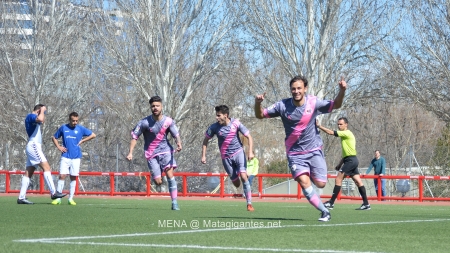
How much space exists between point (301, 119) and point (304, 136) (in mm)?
244

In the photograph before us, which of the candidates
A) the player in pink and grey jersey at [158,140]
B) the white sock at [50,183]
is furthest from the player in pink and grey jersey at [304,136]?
the white sock at [50,183]

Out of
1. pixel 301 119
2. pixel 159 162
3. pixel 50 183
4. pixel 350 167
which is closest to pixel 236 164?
pixel 159 162

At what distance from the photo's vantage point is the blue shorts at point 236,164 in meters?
16.2

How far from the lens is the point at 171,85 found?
36719mm

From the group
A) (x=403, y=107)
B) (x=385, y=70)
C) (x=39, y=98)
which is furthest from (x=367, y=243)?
(x=403, y=107)

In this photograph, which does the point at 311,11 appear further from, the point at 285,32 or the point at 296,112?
the point at 296,112

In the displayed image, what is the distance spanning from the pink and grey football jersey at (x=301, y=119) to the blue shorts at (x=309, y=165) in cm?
6

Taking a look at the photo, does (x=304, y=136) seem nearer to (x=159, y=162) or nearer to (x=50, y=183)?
(x=159, y=162)

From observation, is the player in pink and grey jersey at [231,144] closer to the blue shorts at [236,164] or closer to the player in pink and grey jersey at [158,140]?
the blue shorts at [236,164]

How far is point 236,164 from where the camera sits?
16266 millimetres

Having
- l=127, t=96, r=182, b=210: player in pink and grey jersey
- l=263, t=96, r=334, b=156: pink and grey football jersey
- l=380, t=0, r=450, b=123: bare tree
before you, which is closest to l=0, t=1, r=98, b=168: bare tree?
l=380, t=0, r=450, b=123: bare tree

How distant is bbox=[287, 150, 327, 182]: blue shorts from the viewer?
1115cm

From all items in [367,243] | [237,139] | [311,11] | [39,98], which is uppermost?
[311,11]

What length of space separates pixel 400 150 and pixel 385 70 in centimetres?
1472
